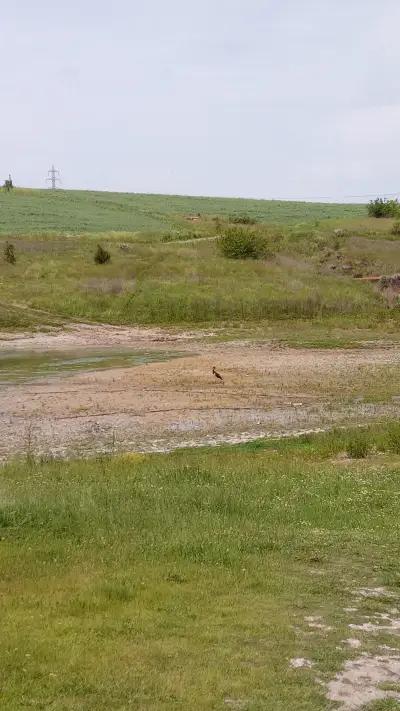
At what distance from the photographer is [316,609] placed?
8.08m

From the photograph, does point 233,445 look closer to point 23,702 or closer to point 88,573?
point 88,573

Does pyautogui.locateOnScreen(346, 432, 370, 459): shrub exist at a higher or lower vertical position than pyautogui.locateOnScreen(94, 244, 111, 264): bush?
lower

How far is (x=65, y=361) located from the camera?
32844 millimetres

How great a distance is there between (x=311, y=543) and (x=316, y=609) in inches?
92.6

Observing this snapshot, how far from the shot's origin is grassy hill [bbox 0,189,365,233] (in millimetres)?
81375

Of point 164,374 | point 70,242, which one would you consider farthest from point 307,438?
point 70,242

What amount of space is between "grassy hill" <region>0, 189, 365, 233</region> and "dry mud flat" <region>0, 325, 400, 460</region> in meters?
43.3

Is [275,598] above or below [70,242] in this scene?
below

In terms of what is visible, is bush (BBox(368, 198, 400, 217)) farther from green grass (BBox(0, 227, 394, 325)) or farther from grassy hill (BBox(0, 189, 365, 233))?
green grass (BBox(0, 227, 394, 325))

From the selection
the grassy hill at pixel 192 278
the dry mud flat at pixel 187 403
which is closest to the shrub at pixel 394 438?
the dry mud flat at pixel 187 403

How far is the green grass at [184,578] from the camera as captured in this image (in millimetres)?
6215

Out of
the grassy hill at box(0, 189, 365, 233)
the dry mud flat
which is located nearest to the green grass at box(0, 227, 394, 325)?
the dry mud flat

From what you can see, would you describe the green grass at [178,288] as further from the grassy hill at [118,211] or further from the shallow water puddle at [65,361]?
the grassy hill at [118,211]

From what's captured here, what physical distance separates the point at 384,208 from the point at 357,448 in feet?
243
